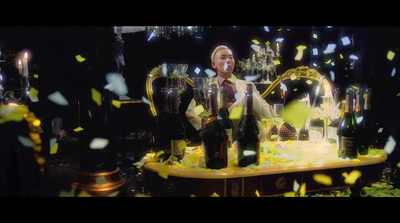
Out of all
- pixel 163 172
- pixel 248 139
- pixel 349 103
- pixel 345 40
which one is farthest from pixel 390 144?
pixel 163 172

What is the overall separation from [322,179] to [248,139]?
1.23ft

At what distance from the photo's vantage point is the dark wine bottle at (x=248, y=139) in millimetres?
1369

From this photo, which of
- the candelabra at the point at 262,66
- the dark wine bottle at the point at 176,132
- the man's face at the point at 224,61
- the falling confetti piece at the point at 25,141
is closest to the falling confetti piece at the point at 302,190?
the dark wine bottle at the point at 176,132

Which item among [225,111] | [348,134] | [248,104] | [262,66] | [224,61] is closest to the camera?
[248,104]

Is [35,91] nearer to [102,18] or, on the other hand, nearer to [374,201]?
[102,18]

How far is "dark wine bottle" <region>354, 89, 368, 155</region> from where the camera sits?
1.61 meters

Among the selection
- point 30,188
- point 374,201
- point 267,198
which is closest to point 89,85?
point 30,188

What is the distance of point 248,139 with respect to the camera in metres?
1.42

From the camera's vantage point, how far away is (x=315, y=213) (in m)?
1.30

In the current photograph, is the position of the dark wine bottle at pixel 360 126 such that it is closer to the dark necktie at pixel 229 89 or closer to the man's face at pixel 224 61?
the man's face at pixel 224 61

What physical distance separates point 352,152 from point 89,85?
5.67 ft

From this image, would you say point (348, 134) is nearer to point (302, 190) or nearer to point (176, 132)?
point (302, 190)

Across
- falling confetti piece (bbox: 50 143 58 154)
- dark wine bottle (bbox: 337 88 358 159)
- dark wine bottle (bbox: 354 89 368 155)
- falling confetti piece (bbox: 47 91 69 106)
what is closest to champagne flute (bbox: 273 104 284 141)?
dark wine bottle (bbox: 337 88 358 159)

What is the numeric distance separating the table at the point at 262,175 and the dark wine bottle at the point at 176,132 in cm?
5
